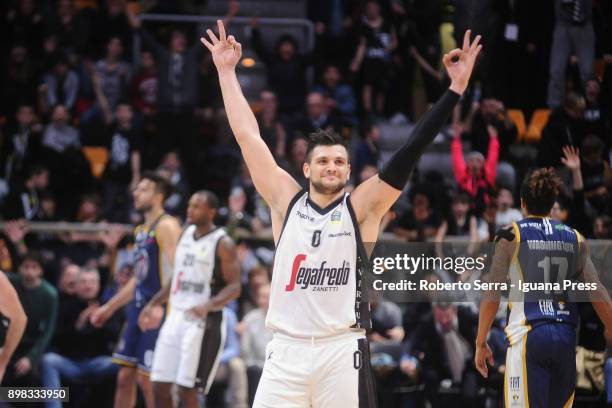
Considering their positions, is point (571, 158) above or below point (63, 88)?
below

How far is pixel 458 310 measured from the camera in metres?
10.2

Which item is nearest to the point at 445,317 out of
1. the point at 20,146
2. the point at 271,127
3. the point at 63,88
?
the point at 271,127

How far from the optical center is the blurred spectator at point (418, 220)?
11.0 m

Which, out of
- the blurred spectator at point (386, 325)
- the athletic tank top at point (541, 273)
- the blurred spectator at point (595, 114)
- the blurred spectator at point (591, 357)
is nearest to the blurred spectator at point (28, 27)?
the blurred spectator at point (386, 325)

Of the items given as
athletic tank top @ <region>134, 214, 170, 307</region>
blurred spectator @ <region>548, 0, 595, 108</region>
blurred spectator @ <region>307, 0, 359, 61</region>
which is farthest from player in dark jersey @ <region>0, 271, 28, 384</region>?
blurred spectator @ <region>307, 0, 359, 61</region>

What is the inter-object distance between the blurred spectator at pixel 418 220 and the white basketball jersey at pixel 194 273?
2.35 m

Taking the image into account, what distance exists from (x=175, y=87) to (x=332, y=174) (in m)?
8.87

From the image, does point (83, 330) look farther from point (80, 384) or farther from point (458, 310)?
point (458, 310)

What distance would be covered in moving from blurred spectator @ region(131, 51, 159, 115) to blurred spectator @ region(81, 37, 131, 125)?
25 centimetres

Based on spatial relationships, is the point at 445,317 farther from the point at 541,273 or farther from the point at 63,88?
Answer: the point at 63,88

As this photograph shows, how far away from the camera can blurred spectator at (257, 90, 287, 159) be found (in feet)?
43.1

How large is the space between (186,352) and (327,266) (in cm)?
362

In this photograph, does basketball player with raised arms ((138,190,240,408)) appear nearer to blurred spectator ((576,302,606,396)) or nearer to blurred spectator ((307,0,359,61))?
blurred spectator ((576,302,606,396))

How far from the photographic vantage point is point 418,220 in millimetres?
11180
